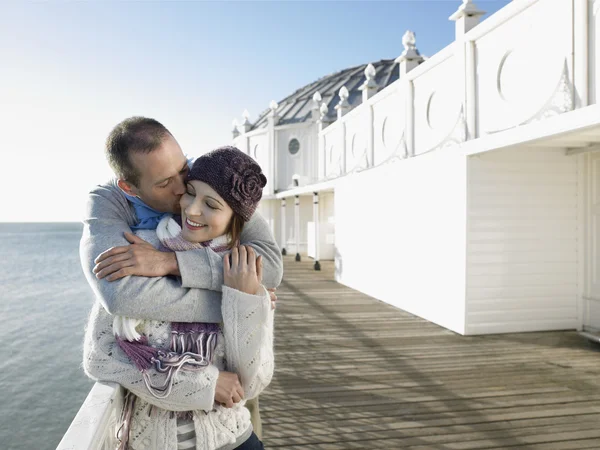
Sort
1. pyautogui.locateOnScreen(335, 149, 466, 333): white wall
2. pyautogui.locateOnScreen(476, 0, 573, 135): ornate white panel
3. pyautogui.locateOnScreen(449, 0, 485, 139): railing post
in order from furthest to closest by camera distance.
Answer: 1. pyautogui.locateOnScreen(335, 149, 466, 333): white wall
2. pyautogui.locateOnScreen(449, 0, 485, 139): railing post
3. pyautogui.locateOnScreen(476, 0, 573, 135): ornate white panel

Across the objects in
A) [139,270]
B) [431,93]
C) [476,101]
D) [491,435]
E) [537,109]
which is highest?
[431,93]

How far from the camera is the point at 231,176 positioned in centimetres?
135

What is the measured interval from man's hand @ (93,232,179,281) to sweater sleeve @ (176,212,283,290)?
0.04 m

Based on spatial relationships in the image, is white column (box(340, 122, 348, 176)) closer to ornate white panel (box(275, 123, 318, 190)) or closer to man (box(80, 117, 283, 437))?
ornate white panel (box(275, 123, 318, 190))

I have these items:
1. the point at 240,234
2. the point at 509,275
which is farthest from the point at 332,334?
the point at 240,234

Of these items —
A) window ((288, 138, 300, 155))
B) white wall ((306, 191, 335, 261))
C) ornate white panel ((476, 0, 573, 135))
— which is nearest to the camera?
ornate white panel ((476, 0, 573, 135))

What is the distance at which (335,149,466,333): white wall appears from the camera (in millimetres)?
6879

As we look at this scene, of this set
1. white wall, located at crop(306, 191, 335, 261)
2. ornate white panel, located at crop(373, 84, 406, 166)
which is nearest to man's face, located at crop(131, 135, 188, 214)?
ornate white panel, located at crop(373, 84, 406, 166)

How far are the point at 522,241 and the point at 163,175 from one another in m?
6.46

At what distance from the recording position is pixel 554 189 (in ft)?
22.5

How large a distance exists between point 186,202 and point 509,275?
629 centimetres

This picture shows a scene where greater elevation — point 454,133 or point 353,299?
point 454,133

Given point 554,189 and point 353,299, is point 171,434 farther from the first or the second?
point 353,299

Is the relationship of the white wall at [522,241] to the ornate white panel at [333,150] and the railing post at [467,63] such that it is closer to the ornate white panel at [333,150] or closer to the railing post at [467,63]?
the railing post at [467,63]
